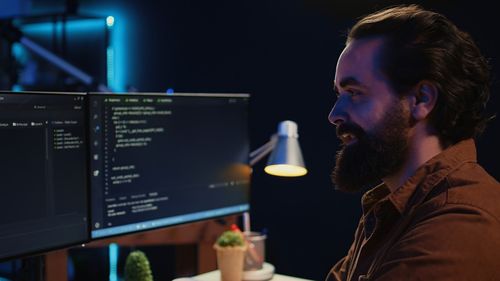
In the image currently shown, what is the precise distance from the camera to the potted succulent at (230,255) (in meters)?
1.74

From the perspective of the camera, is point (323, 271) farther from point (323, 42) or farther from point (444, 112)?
point (444, 112)

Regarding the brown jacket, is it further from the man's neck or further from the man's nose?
the man's nose

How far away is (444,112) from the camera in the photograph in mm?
1156

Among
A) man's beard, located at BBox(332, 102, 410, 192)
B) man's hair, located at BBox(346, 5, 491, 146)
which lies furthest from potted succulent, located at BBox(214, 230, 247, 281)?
man's hair, located at BBox(346, 5, 491, 146)

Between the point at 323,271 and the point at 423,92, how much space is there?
1.34m

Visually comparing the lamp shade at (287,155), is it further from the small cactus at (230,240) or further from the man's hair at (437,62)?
the man's hair at (437,62)

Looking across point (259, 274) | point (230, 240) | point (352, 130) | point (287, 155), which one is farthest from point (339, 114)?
point (259, 274)

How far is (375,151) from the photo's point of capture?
3.92 ft

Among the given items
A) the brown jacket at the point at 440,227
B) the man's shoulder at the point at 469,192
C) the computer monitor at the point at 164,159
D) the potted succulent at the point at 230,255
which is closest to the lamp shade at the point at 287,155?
the computer monitor at the point at 164,159

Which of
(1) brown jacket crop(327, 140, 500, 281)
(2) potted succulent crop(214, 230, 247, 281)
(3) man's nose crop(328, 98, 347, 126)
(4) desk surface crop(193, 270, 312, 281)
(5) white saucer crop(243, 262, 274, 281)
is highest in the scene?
(3) man's nose crop(328, 98, 347, 126)

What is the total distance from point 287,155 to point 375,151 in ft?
1.88

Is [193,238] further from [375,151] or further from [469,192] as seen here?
[469,192]

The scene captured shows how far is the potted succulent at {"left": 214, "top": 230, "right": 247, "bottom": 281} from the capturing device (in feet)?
5.70

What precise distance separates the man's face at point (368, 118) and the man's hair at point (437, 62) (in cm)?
2
